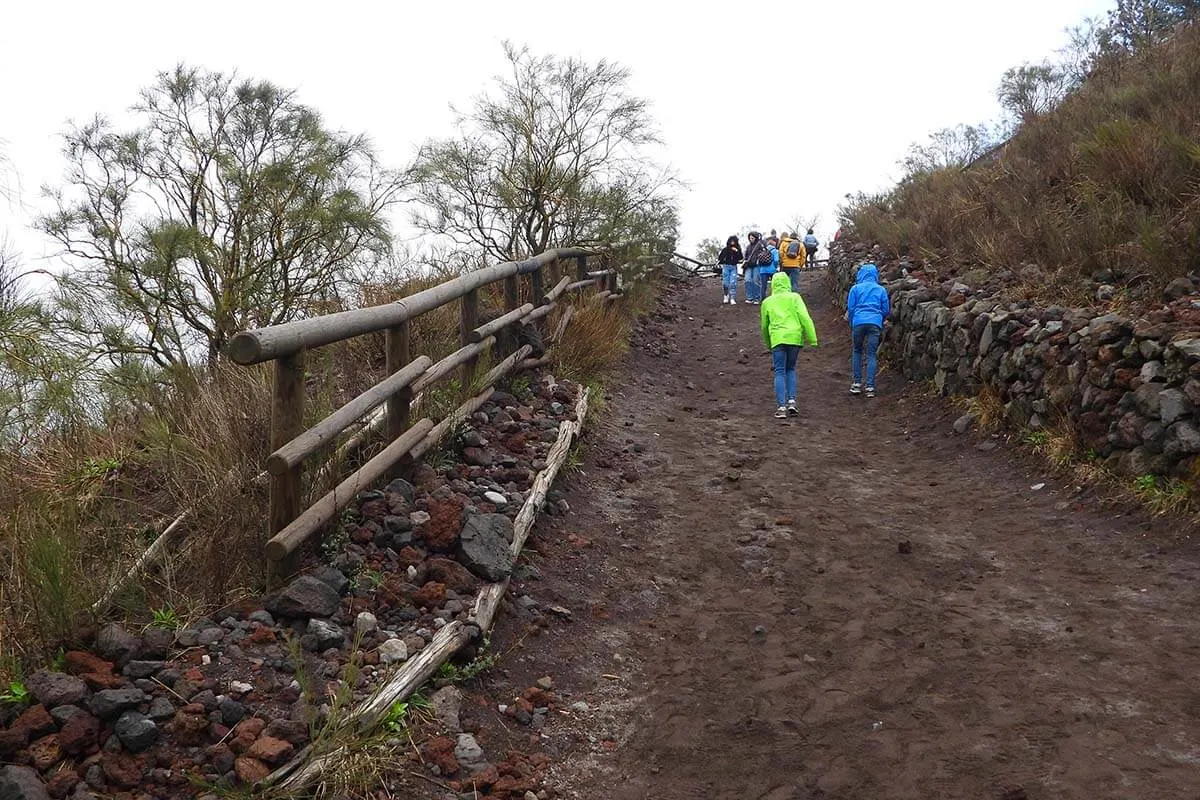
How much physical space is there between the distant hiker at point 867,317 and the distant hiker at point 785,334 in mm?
831

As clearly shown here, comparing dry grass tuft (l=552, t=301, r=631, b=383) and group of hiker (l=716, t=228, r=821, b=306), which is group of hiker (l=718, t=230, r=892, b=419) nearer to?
dry grass tuft (l=552, t=301, r=631, b=383)

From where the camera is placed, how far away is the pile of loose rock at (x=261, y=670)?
2855 mm

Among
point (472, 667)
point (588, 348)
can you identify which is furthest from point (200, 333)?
point (472, 667)

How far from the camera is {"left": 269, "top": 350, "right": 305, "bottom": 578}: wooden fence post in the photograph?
3912 mm

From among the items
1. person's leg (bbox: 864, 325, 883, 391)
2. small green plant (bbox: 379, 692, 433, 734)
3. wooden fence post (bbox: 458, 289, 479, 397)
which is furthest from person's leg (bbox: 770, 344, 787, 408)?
small green plant (bbox: 379, 692, 433, 734)

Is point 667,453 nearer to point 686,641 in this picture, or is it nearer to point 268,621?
point 686,641

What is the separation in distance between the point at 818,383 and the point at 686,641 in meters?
7.49

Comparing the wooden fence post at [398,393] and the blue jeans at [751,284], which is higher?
the blue jeans at [751,284]

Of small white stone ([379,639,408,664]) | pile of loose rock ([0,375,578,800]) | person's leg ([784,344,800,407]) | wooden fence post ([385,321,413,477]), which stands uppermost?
wooden fence post ([385,321,413,477])

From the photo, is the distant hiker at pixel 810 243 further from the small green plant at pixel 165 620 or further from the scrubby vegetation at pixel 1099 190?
the small green plant at pixel 165 620

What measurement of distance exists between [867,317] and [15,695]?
9207 mm

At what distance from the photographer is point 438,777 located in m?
3.35

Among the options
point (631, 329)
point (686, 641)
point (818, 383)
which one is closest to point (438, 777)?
point (686, 641)

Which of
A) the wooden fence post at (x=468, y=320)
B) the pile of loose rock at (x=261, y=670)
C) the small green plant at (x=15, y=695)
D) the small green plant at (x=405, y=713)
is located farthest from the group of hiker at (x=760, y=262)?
the small green plant at (x=15, y=695)
